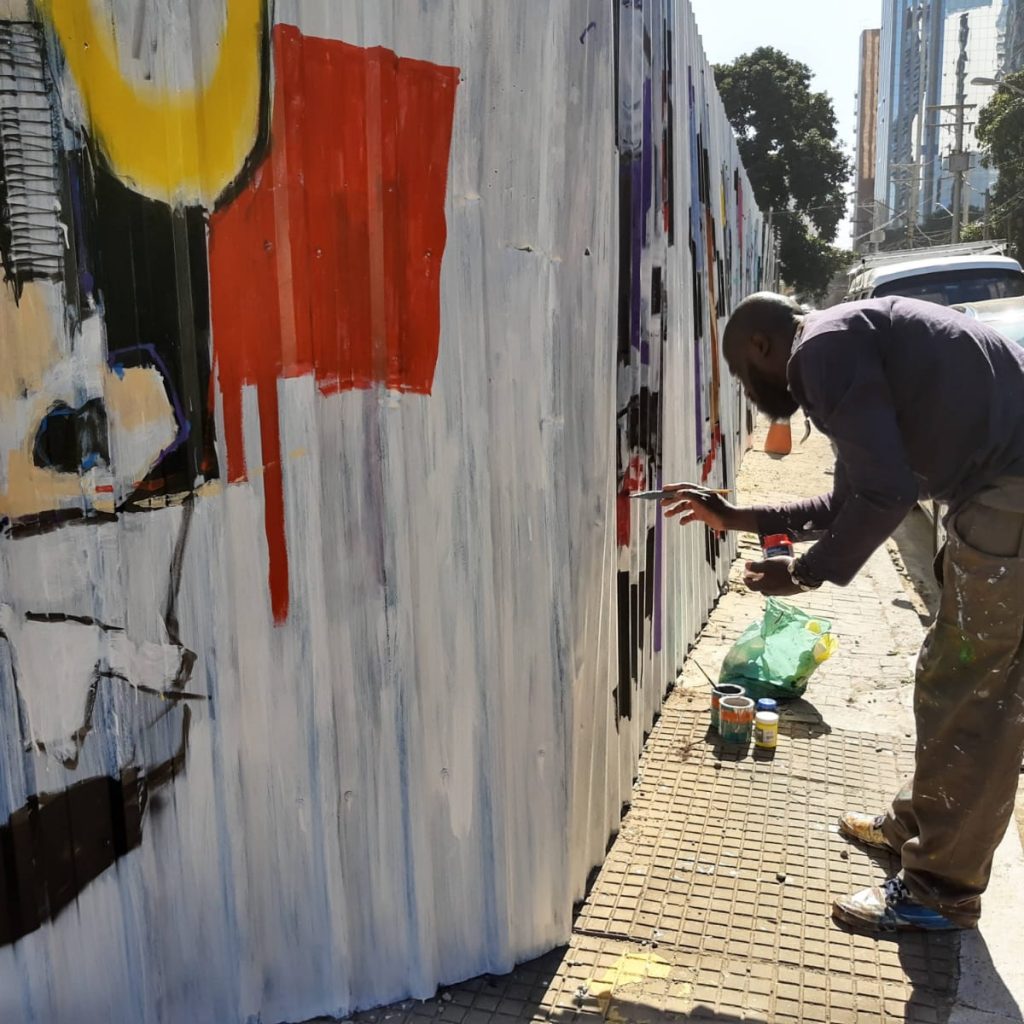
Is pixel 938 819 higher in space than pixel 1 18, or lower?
lower

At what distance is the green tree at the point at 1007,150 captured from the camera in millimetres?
28234

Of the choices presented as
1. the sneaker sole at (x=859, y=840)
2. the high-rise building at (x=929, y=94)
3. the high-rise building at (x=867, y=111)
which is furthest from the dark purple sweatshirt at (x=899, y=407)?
the high-rise building at (x=867, y=111)

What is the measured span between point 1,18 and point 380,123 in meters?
0.69

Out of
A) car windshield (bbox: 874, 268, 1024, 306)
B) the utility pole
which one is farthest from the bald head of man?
the utility pole

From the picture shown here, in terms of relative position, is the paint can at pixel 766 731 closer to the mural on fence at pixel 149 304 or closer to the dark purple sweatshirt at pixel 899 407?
the dark purple sweatshirt at pixel 899 407

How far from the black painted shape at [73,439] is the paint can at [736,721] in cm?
263

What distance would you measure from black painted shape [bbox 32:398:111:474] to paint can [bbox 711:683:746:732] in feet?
8.82

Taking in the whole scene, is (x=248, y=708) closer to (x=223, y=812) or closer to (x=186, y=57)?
(x=223, y=812)

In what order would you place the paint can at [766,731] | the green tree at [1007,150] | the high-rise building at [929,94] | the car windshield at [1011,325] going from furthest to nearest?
the high-rise building at [929,94] < the green tree at [1007,150] < the car windshield at [1011,325] < the paint can at [766,731]

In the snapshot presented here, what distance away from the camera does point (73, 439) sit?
5.98ft

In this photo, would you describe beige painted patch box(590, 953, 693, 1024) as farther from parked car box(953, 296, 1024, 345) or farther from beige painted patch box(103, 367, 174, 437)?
parked car box(953, 296, 1024, 345)

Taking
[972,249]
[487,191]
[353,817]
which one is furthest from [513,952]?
[972,249]

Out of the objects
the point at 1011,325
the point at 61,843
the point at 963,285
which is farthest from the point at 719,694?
the point at 963,285

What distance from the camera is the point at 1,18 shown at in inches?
65.4
